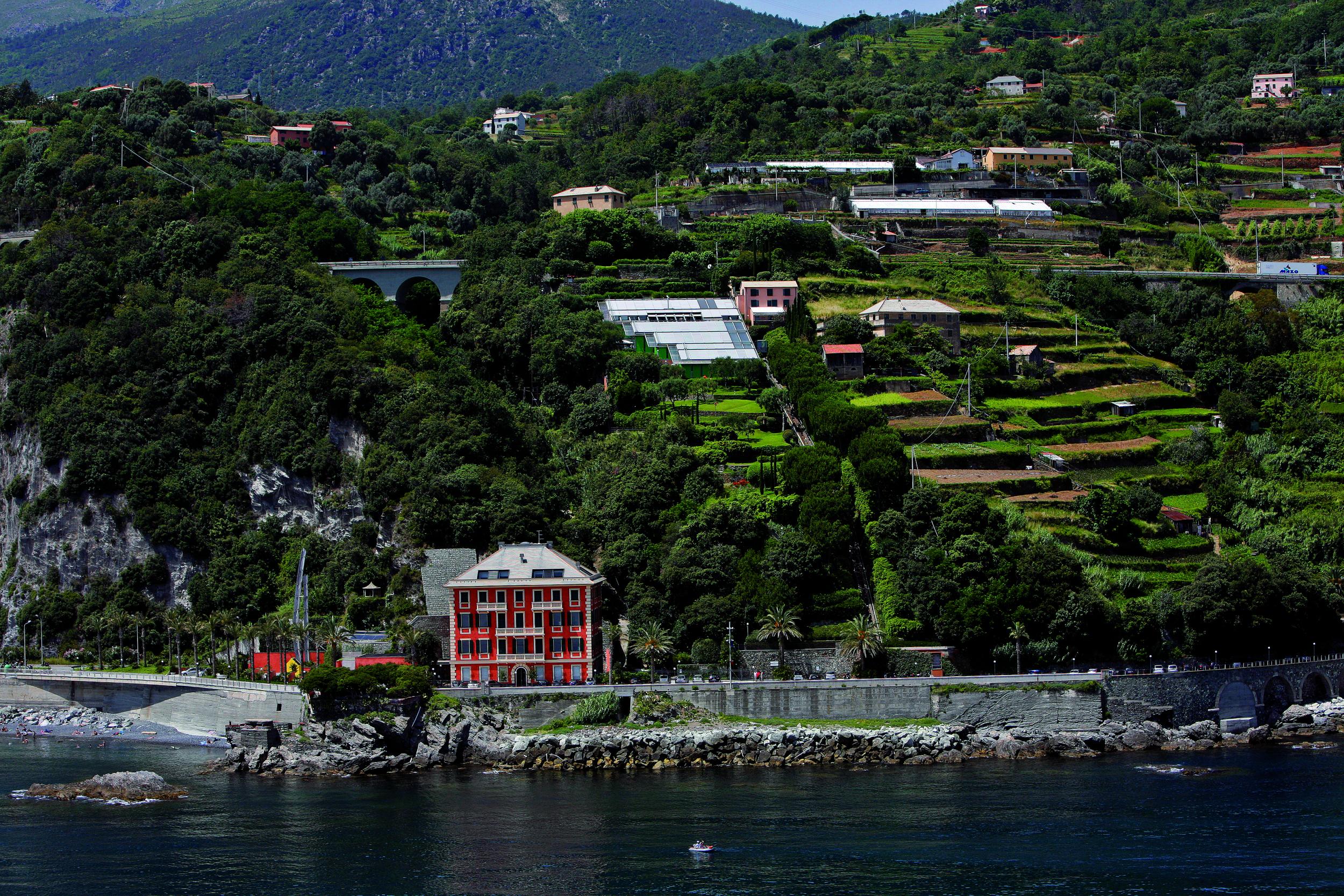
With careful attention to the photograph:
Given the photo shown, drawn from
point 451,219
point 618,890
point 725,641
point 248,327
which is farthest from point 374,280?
point 618,890

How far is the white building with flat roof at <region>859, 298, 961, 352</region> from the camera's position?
10256 cm

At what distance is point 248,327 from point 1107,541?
176ft

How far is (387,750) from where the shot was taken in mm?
68875

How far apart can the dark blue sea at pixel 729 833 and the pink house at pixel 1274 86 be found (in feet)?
362

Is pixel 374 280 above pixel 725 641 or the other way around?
above

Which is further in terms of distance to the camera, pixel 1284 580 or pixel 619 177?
pixel 619 177

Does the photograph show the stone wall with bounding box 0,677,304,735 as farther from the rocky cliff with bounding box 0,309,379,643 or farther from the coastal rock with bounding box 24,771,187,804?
the rocky cliff with bounding box 0,309,379,643

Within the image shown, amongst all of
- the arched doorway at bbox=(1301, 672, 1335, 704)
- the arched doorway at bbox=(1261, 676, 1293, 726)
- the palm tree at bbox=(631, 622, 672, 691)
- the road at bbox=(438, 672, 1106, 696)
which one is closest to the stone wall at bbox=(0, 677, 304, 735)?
the road at bbox=(438, 672, 1106, 696)

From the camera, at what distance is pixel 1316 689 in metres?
75.4

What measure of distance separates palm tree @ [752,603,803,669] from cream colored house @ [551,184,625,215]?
58091 millimetres

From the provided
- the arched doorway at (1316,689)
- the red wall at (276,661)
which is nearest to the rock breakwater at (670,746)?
the arched doorway at (1316,689)

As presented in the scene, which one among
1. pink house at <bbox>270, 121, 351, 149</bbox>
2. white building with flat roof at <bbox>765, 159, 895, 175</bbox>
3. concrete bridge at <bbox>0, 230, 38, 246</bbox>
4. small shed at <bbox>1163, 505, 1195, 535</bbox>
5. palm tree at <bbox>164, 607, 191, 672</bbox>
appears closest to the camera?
small shed at <bbox>1163, 505, 1195, 535</bbox>

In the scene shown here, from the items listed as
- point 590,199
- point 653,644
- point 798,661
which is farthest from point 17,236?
point 798,661

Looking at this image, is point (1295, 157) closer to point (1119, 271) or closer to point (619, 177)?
point (1119, 271)
